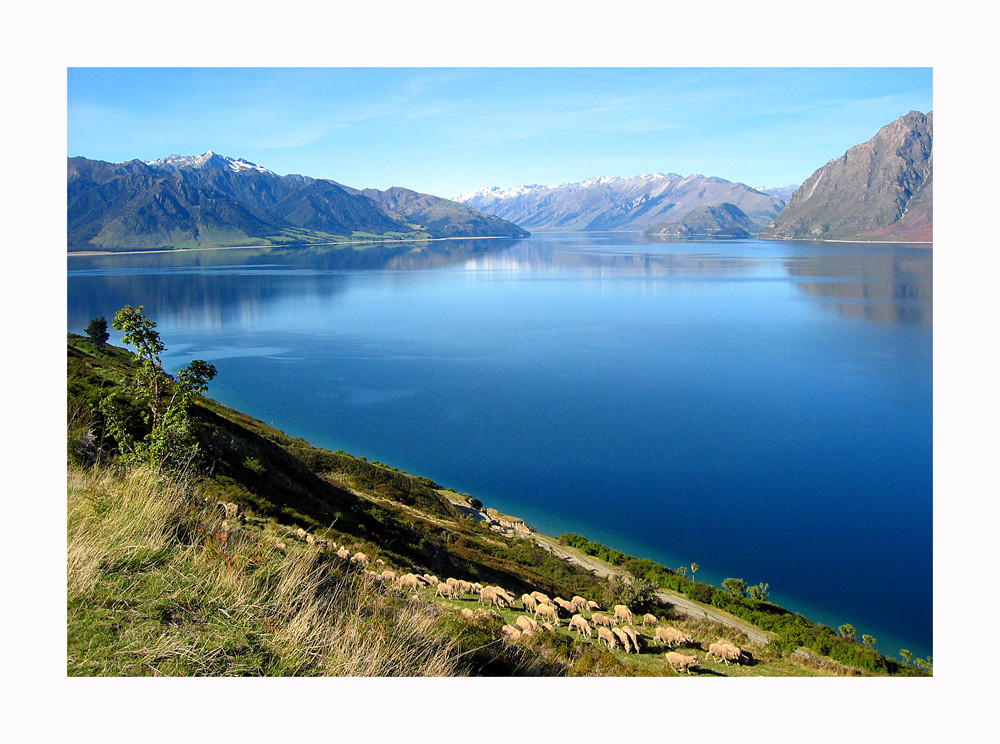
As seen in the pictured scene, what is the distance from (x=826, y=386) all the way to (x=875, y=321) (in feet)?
71.3

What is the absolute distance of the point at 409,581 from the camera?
802 centimetres

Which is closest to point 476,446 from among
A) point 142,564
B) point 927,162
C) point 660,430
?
point 660,430

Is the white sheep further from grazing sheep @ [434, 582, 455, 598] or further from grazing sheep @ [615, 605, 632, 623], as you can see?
grazing sheep @ [615, 605, 632, 623]

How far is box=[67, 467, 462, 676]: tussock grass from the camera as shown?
385cm

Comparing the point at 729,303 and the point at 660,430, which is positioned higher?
the point at 729,303

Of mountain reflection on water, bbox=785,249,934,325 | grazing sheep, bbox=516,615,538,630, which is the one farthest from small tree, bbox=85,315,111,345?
mountain reflection on water, bbox=785,249,934,325

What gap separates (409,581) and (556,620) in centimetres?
207

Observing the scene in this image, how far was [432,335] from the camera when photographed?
45.8 m

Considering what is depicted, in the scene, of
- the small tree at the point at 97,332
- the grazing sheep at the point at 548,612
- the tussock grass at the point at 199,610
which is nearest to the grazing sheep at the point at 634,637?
the grazing sheep at the point at 548,612

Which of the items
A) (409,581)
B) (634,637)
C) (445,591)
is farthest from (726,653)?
(409,581)

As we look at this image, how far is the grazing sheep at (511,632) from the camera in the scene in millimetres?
6400

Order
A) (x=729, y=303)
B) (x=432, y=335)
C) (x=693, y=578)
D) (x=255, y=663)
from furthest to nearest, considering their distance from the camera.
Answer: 1. (x=729, y=303)
2. (x=432, y=335)
3. (x=693, y=578)
4. (x=255, y=663)

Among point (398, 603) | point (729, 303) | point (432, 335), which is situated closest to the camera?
point (398, 603)

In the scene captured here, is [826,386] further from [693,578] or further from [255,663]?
[255,663]
